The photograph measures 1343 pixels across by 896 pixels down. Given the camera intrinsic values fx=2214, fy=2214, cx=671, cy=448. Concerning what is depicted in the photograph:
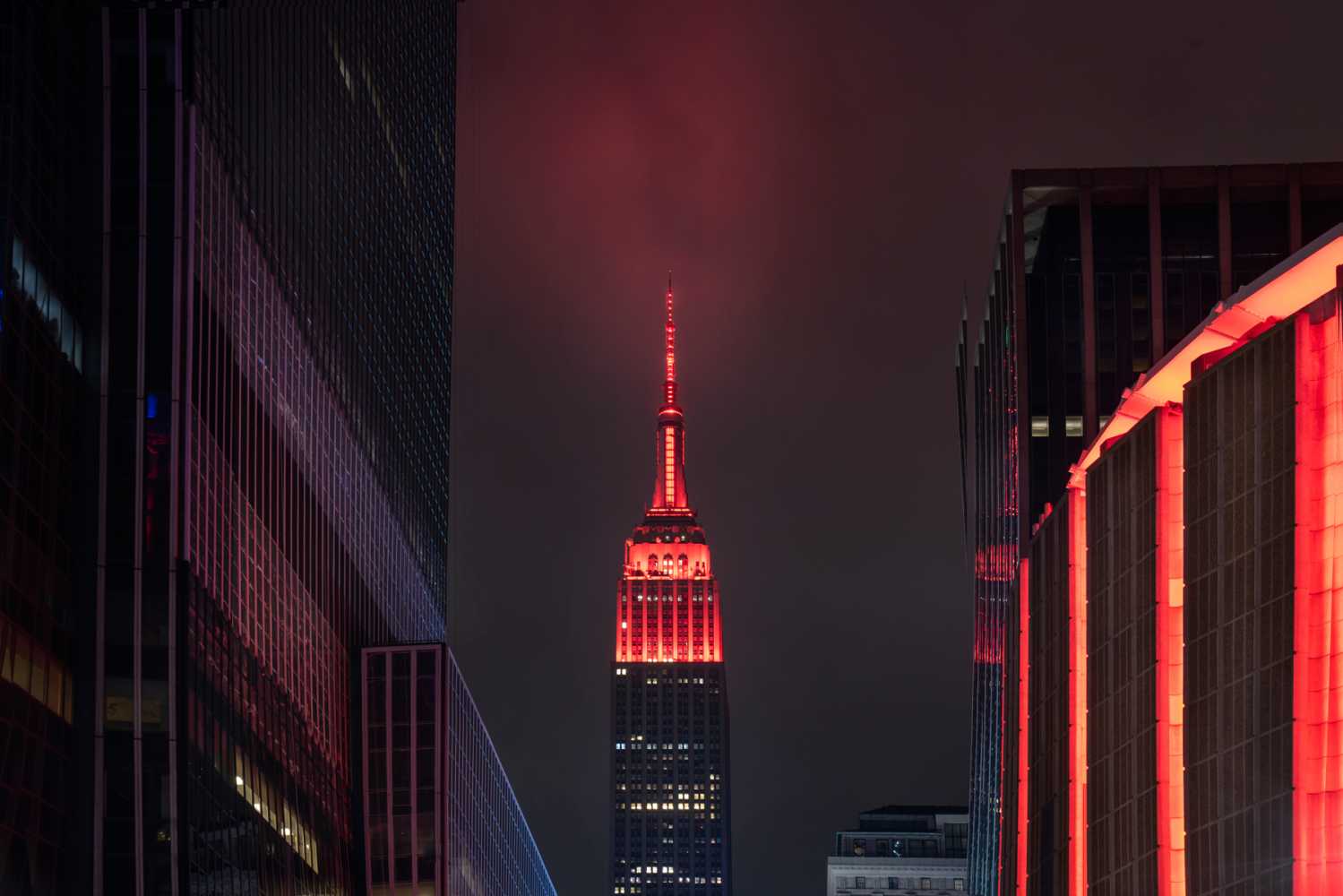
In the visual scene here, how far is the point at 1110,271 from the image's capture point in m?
165

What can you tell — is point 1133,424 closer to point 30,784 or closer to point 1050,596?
point 1050,596

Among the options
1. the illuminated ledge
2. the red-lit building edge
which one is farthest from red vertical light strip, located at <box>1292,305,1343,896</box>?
the illuminated ledge

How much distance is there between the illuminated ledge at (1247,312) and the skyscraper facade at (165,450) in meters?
37.6

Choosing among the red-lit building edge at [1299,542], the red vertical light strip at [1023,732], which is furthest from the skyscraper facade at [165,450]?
the red vertical light strip at [1023,732]

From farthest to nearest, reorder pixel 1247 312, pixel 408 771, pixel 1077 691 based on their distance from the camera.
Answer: pixel 408 771
pixel 1077 691
pixel 1247 312

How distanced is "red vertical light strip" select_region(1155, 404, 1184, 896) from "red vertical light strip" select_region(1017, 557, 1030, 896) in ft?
130

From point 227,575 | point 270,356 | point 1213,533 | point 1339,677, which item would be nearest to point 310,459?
point 270,356

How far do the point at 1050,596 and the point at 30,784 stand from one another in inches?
2030

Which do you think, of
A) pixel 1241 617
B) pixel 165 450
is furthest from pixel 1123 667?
pixel 165 450

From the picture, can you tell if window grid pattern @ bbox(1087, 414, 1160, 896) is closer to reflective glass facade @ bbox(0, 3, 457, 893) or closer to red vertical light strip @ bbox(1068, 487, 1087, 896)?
red vertical light strip @ bbox(1068, 487, 1087, 896)

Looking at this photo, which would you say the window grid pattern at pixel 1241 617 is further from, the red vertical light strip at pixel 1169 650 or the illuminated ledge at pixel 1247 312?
the red vertical light strip at pixel 1169 650

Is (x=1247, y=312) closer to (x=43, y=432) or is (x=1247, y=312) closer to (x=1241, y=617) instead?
(x=1241, y=617)

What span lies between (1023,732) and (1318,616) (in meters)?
63.8

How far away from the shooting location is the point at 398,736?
459ft
